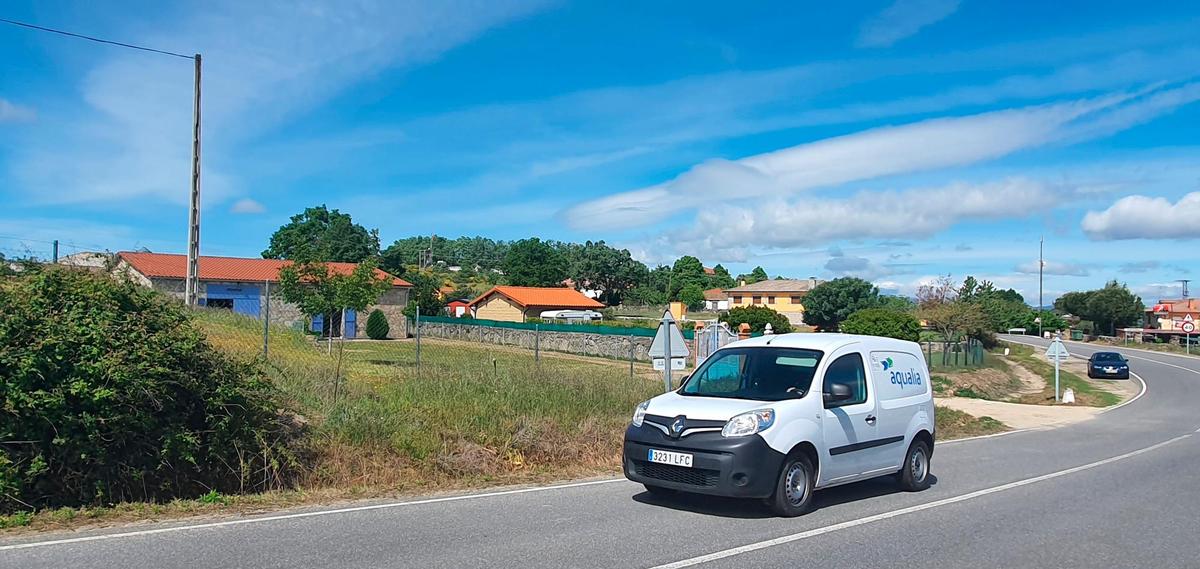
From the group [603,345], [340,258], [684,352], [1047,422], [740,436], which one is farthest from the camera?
[340,258]

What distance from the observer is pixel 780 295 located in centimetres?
10706

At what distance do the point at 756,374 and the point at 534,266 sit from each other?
87.6m

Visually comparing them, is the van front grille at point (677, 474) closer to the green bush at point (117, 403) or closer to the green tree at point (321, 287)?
the green bush at point (117, 403)

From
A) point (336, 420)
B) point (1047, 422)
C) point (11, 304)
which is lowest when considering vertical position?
point (1047, 422)

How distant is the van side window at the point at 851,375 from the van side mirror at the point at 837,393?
18cm

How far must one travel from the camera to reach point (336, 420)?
10.6m

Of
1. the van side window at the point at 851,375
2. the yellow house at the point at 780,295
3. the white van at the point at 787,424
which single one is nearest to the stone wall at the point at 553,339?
the white van at the point at 787,424

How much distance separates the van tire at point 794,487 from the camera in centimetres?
821

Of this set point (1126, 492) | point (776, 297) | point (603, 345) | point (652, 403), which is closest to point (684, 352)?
point (652, 403)

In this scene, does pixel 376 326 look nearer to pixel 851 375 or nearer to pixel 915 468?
pixel 915 468

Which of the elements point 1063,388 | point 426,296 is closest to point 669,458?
point 1063,388

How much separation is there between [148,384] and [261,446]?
4.84 ft

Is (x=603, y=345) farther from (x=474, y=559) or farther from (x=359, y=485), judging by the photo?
(x=474, y=559)

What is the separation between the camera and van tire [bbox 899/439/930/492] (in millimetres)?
10109
